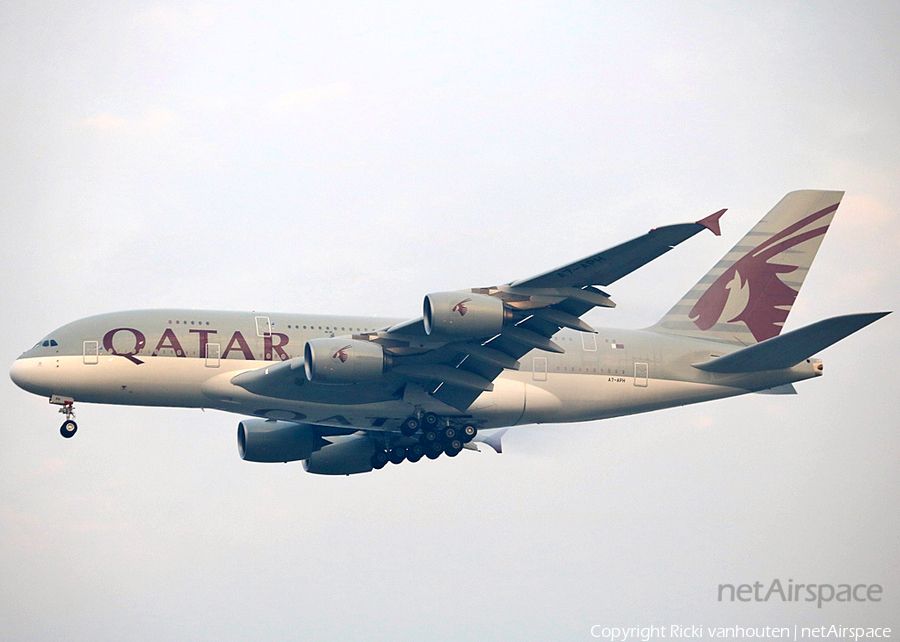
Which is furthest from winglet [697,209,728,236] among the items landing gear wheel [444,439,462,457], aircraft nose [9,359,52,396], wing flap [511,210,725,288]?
aircraft nose [9,359,52,396]

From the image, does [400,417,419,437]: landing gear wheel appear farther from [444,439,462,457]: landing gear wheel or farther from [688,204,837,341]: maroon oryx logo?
[688,204,837,341]: maroon oryx logo

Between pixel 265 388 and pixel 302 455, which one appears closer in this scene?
pixel 265 388

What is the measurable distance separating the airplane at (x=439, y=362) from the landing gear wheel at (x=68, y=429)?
5cm

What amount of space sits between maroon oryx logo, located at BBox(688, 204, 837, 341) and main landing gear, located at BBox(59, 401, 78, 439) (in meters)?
22.1

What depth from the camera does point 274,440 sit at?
129 feet

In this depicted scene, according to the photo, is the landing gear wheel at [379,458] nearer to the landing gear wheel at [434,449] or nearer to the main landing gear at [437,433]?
the main landing gear at [437,433]

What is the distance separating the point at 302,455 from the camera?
39.9 metres

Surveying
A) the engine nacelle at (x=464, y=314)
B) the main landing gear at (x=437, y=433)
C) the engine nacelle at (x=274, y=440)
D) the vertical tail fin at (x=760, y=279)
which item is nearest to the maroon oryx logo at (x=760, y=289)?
the vertical tail fin at (x=760, y=279)

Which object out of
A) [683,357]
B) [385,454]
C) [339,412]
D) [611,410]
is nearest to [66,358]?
[339,412]

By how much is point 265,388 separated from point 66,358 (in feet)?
21.3

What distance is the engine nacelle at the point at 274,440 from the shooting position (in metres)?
39.1

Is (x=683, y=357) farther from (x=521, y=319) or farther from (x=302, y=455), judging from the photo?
(x=302, y=455)

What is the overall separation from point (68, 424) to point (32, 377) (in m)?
1.97

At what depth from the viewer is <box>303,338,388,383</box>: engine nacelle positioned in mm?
31781
